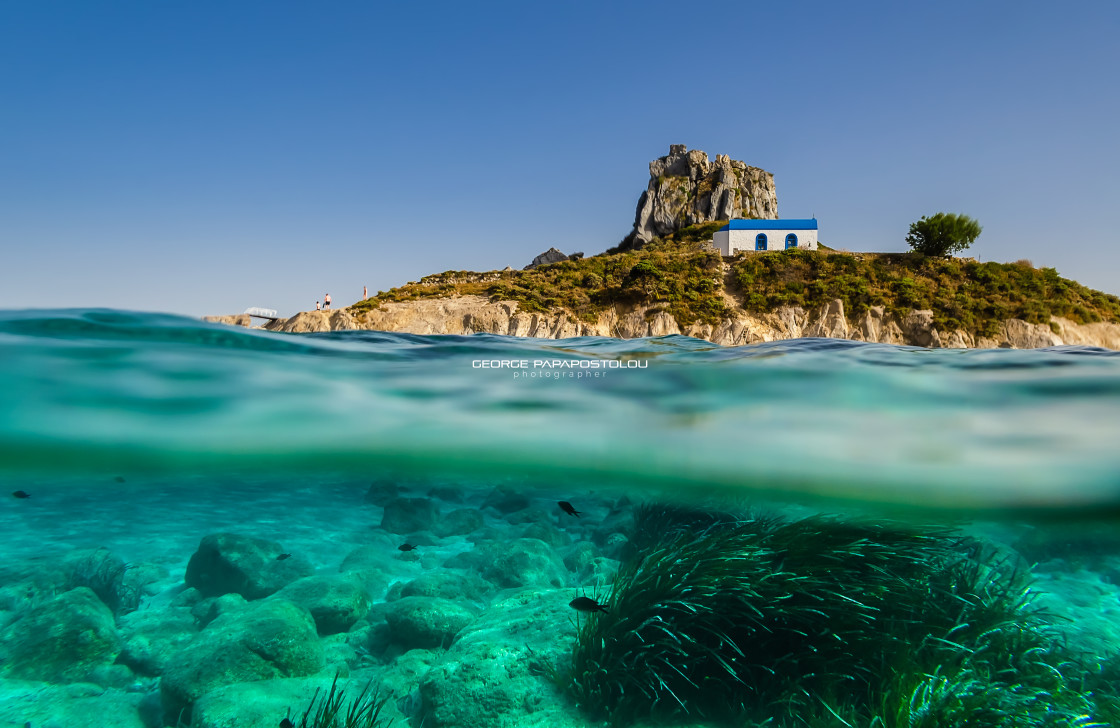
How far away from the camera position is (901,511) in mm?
7926

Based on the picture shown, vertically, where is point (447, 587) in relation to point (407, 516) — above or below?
below

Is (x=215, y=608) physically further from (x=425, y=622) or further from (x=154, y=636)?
(x=425, y=622)

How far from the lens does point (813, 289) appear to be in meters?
33.2

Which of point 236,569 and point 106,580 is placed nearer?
point 236,569

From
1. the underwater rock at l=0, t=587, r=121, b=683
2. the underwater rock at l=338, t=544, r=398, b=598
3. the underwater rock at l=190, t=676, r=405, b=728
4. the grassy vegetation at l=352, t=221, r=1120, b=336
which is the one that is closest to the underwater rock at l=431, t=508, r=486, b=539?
the underwater rock at l=338, t=544, r=398, b=598

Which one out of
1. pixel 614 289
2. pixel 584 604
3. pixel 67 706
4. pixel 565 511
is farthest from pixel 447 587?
pixel 614 289

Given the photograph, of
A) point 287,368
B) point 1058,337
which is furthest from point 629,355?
point 1058,337

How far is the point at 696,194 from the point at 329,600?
7548 cm

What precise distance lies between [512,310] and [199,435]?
2518 cm

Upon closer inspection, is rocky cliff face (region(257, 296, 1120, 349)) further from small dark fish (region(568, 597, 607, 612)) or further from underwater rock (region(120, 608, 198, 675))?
small dark fish (region(568, 597, 607, 612))

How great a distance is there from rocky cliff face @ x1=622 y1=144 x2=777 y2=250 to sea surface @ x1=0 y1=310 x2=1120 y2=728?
65.5 m

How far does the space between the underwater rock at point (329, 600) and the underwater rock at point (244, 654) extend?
0.64m

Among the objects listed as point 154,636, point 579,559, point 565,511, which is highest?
point 565,511

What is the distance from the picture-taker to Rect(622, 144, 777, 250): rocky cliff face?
72000 mm
